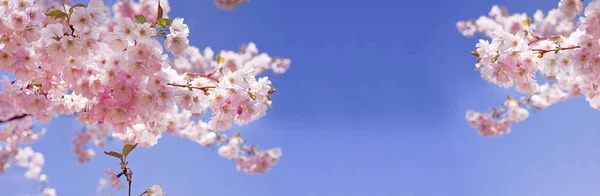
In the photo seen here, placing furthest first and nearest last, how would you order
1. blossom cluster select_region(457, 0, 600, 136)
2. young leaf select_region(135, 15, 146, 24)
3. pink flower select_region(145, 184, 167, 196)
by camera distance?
blossom cluster select_region(457, 0, 600, 136) → young leaf select_region(135, 15, 146, 24) → pink flower select_region(145, 184, 167, 196)

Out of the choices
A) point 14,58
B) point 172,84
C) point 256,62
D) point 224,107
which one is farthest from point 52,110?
point 256,62

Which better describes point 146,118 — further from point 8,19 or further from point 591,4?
point 591,4

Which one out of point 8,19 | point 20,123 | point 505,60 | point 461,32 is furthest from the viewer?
point 461,32

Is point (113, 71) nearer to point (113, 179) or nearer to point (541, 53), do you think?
point (113, 179)

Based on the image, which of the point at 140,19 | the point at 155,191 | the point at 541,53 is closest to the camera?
the point at 155,191

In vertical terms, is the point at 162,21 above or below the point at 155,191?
above

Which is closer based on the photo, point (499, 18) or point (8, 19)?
point (8, 19)

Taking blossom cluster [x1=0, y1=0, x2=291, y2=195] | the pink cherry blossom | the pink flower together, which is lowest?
the pink flower

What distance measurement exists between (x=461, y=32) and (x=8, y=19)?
1209 centimetres

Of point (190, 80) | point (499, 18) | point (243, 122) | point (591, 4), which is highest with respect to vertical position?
point (499, 18)

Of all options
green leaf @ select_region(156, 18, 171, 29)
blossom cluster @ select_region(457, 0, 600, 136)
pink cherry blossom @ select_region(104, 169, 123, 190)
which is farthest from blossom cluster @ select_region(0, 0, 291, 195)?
blossom cluster @ select_region(457, 0, 600, 136)

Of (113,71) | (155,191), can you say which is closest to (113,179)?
(155,191)

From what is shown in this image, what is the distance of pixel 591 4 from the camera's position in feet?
10.6

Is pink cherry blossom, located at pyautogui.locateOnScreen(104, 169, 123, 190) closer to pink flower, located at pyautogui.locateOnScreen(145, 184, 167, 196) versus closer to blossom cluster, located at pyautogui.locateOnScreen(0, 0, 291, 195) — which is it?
pink flower, located at pyautogui.locateOnScreen(145, 184, 167, 196)
